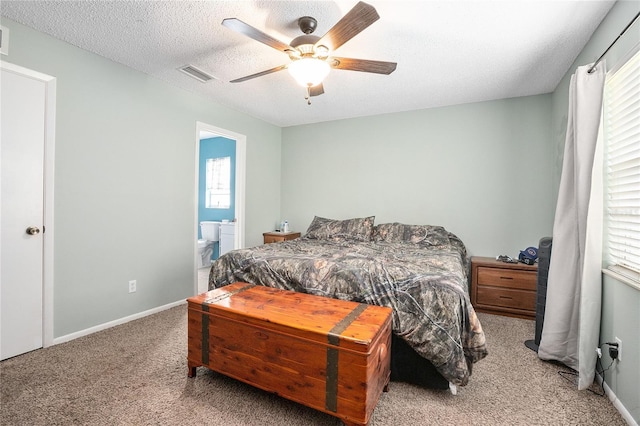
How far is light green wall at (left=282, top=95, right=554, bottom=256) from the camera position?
340 centimetres

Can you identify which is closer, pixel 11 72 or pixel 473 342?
pixel 473 342

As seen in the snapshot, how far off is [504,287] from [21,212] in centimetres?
433

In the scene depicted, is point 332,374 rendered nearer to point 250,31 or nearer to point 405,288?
point 405,288

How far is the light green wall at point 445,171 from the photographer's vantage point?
11.1ft

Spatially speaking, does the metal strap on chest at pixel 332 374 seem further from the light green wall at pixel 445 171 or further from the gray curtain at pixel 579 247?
the light green wall at pixel 445 171

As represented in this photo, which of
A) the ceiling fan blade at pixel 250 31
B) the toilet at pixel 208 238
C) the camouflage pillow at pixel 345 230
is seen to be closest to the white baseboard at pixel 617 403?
the camouflage pillow at pixel 345 230

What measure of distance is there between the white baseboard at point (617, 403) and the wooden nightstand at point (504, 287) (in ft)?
3.92

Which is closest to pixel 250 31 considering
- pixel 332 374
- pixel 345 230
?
pixel 332 374

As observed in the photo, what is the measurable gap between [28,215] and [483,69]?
4.00 metres

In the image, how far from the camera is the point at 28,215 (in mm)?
2219

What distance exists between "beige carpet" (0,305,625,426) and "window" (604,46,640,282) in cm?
85

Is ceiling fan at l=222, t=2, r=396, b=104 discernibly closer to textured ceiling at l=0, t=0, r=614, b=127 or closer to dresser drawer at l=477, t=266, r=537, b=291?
textured ceiling at l=0, t=0, r=614, b=127

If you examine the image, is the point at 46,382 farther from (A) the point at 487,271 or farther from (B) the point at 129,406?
(A) the point at 487,271

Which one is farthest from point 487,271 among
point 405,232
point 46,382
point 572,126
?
point 46,382
